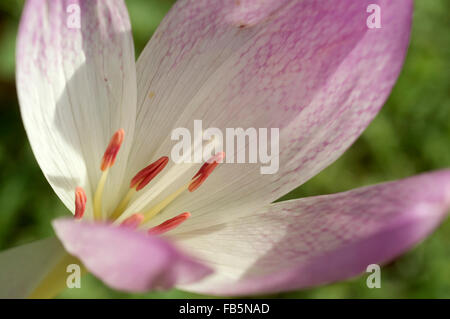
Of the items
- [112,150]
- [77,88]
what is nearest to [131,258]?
[112,150]

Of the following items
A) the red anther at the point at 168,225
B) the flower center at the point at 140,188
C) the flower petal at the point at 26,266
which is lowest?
the flower petal at the point at 26,266

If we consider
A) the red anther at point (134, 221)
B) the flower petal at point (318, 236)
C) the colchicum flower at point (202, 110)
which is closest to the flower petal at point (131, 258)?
the flower petal at point (318, 236)

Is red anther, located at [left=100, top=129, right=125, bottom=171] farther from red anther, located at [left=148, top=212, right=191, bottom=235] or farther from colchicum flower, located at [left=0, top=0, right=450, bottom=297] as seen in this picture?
red anther, located at [left=148, top=212, right=191, bottom=235]

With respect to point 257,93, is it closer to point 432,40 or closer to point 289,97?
point 289,97

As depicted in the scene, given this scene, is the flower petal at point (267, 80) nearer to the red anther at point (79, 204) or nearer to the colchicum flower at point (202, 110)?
the colchicum flower at point (202, 110)

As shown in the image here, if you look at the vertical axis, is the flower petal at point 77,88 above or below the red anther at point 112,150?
above

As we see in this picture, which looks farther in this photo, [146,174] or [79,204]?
[146,174]

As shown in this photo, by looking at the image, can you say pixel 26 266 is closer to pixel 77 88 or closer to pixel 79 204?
pixel 79 204

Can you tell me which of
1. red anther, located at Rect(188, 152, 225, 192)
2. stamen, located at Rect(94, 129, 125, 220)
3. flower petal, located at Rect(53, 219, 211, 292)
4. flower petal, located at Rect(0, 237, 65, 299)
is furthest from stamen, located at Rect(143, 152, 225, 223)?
flower petal, located at Rect(53, 219, 211, 292)
